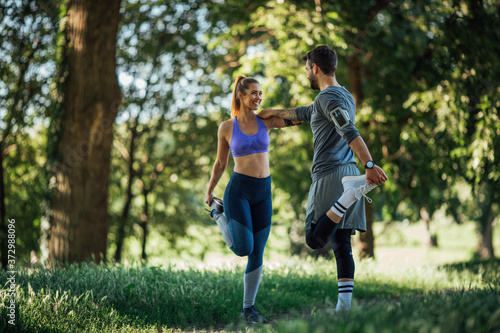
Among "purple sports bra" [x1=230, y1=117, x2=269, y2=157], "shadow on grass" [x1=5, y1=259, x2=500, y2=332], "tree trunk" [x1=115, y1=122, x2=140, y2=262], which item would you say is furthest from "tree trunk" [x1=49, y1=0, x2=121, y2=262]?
"tree trunk" [x1=115, y1=122, x2=140, y2=262]

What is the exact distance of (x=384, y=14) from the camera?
921 centimetres

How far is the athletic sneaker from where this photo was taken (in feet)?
12.0

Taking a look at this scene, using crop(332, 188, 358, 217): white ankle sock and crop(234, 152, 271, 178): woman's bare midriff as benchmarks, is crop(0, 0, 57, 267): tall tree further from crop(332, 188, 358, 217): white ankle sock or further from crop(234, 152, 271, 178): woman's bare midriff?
crop(332, 188, 358, 217): white ankle sock

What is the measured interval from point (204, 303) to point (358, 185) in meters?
2.04

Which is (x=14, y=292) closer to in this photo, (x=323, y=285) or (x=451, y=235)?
(x=323, y=285)

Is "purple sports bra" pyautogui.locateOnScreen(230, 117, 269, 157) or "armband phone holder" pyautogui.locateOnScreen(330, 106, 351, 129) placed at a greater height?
"armband phone holder" pyautogui.locateOnScreen(330, 106, 351, 129)

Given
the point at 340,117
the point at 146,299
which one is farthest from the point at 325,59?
the point at 146,299

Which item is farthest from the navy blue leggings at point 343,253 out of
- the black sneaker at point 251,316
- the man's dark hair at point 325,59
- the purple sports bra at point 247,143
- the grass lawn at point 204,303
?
the man's dark hair at point 325,59

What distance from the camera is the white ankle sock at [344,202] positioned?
12.0 feet

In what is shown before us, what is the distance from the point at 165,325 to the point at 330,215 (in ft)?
5.99

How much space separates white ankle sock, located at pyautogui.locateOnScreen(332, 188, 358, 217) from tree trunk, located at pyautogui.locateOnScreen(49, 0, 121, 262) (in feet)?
13.4

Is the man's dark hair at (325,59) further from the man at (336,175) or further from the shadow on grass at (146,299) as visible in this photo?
the shadow on grass at (146,299)

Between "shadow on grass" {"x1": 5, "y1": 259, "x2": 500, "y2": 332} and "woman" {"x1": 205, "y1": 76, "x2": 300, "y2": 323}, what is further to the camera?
"woman" {"x1": 205, "y1": 76, "x2": 300, "y2": 323}

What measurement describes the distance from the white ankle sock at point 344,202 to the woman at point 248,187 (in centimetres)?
82
